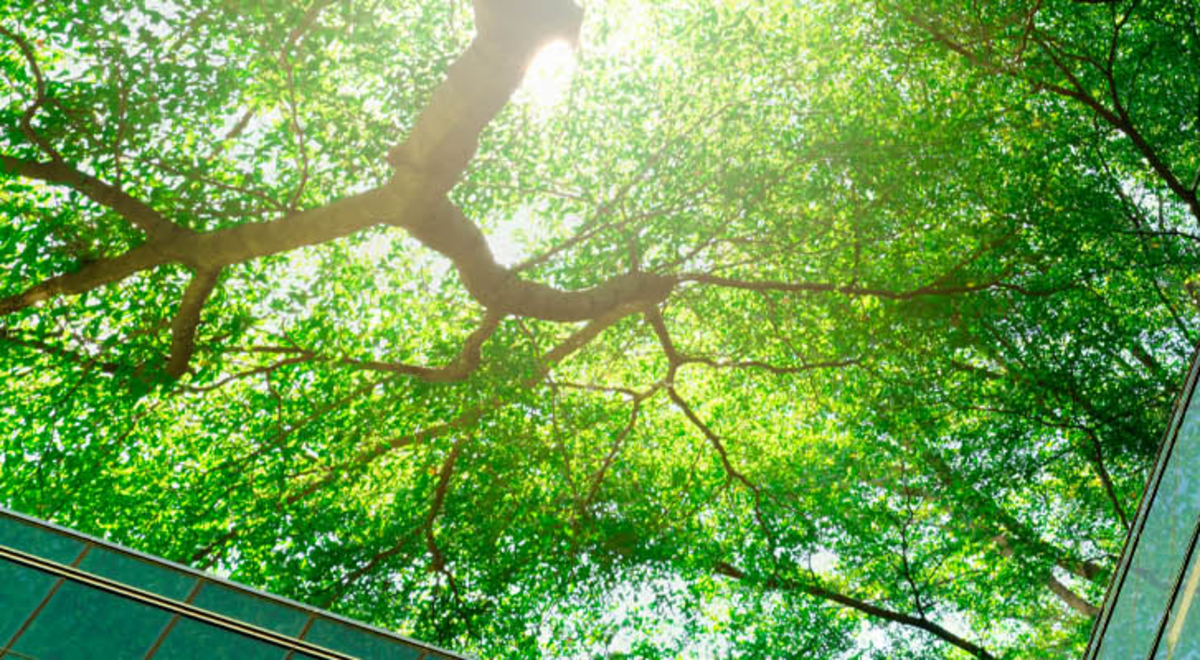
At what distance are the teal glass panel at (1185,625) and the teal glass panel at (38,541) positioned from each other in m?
7.09

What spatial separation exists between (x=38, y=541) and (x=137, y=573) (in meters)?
0.71

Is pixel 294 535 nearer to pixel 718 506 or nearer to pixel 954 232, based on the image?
pixel 718 506

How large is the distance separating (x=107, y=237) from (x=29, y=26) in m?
2.58

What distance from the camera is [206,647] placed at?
5.77 meters

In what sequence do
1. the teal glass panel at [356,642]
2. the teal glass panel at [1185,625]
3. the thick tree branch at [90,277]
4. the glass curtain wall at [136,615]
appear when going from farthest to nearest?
the thick tree branch at [90,277]
the teal glass panel at [356,642]
the glass curtain wall at [136,615]
the teal glass panel at [1185,625]

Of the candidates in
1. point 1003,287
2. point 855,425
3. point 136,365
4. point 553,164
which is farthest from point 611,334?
point 136,365

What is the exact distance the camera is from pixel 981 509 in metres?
14.7

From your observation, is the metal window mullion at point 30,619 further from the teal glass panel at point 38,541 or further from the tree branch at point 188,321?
the tree branch at point 188,321

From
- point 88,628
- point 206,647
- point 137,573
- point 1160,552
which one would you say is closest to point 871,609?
point 1160,552

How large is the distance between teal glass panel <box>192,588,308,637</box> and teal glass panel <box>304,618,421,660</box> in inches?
6.9

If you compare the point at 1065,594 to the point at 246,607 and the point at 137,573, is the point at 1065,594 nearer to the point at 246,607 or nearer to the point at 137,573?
the point at 246,607

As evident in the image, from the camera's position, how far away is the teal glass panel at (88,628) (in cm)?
549

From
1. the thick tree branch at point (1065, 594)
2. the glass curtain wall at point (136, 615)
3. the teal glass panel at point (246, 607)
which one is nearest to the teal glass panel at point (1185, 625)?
the glass curtain wall at point (136, 615)

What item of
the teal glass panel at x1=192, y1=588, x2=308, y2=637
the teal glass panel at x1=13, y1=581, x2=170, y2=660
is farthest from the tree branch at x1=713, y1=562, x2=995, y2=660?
the teal glass panel at x1=13, y1=581, x2=170, y2=660
